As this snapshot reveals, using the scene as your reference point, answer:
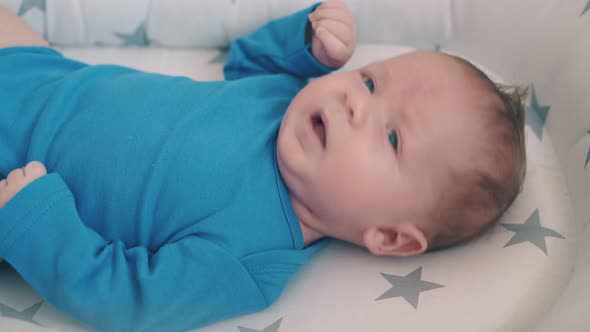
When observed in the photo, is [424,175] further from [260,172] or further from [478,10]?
[478,10]

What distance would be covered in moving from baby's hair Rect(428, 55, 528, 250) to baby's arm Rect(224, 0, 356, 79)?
0.29 meters

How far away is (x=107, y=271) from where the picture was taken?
773 mm

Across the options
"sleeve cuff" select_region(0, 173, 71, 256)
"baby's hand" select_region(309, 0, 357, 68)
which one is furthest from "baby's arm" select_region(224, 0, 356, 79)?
"sleeve cuff" select_region(0, 173, 71, 256)

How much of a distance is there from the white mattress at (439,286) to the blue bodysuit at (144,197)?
4 centimetres

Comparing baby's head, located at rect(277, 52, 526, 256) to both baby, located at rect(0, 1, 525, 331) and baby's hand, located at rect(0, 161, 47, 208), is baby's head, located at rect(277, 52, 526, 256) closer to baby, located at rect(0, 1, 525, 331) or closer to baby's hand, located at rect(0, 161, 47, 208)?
baby, located at rect(0, 1, 525, 331)

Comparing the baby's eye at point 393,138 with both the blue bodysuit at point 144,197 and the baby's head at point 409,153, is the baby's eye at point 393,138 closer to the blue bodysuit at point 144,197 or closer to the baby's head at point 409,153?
the baby's head at point 409,153

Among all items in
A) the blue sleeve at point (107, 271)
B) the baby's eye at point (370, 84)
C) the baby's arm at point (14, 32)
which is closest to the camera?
the blue sleeve at point (107, 271)

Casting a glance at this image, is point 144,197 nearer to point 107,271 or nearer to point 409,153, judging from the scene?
point 107,271

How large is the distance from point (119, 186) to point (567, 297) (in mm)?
633

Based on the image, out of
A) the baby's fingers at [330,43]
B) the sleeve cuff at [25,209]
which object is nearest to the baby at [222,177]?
the sleeve cuff at [25,209]

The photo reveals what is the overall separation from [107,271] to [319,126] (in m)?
0.36

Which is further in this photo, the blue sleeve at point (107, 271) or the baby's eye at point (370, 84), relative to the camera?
the baby's eye at point (370, 84)

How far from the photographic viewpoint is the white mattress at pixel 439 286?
2.59 ft

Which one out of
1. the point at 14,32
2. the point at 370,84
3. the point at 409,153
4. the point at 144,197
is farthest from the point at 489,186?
the point at 14,32
